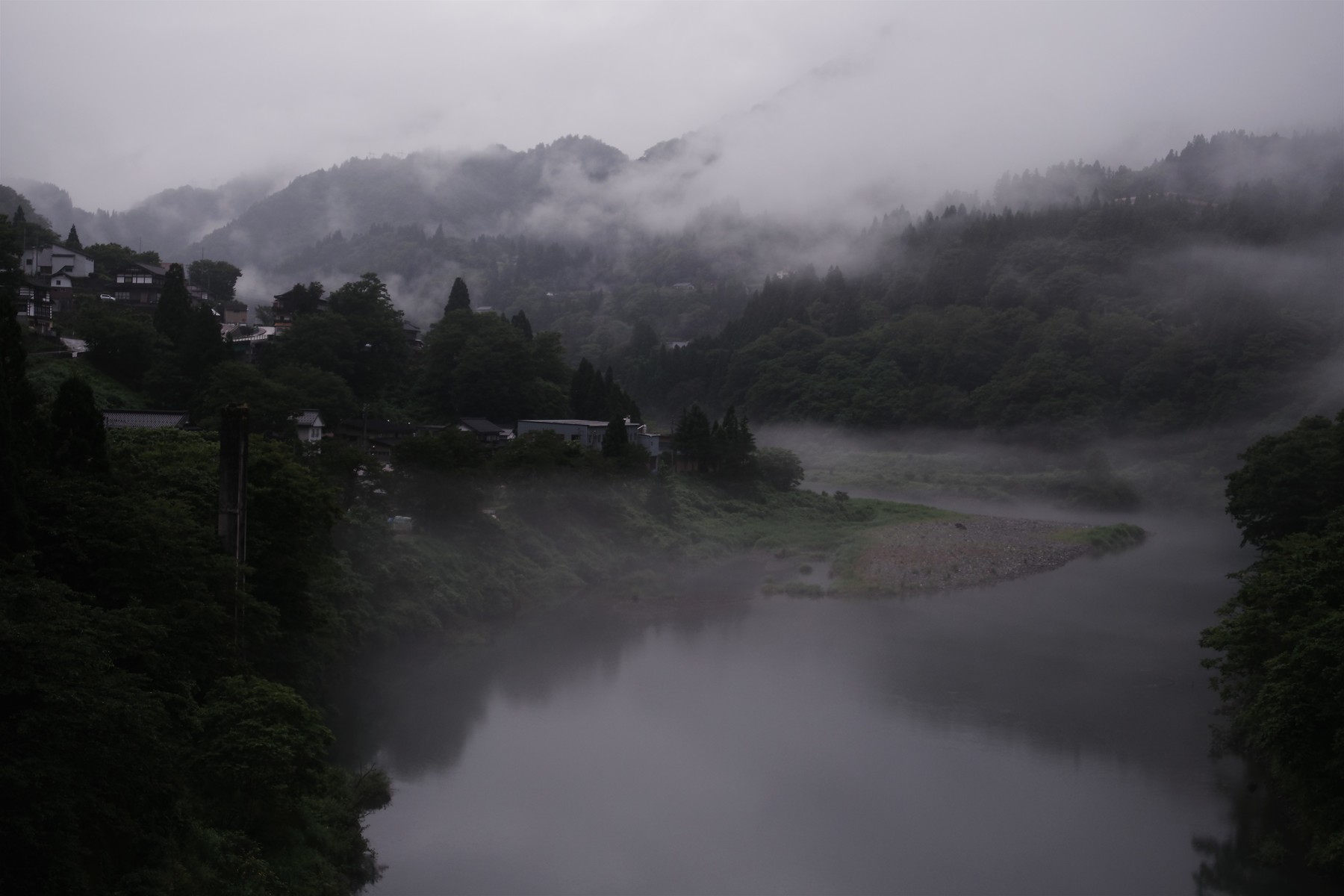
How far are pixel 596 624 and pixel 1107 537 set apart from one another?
1613cm

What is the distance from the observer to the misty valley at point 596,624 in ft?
25.0

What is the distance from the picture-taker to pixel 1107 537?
90.4 ft

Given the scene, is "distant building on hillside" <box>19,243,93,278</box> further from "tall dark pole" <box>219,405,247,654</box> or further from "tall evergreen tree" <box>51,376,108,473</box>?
"tall dark pole" <box>219,405,247,654</box>

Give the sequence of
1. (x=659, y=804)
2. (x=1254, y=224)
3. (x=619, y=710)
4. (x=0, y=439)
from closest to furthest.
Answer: (x=0, y=439), (x=659, y=804), (x=619, y=710), (x=1254, y=224)

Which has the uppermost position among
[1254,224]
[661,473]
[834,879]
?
[1254,224]

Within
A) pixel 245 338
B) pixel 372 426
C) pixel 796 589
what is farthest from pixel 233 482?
pixel 245 338

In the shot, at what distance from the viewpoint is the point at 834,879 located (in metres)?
9.06

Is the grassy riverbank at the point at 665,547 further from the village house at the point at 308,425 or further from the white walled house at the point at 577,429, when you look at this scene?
the village house at the point at 308,425

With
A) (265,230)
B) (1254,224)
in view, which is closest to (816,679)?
(1254,224)

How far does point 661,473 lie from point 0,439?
63.1 ft

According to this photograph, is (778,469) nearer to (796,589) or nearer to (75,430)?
(796,589)

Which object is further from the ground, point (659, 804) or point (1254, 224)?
point (1254, 224)

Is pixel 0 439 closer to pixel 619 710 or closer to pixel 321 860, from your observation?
pixel 321 860

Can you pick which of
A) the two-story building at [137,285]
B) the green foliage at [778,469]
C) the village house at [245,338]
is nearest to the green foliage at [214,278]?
the village house at [245,338]
